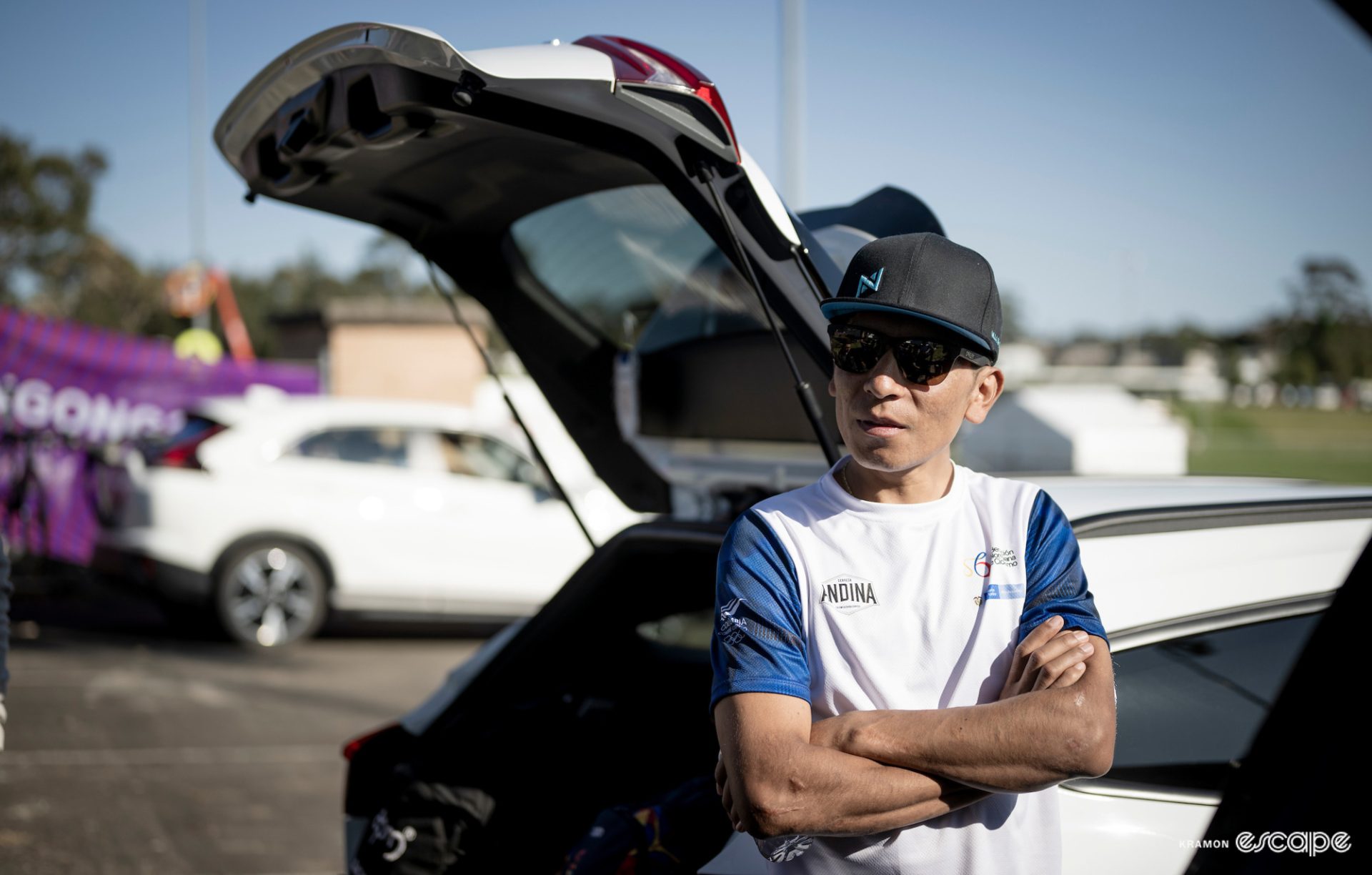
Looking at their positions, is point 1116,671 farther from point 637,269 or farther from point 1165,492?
point 637,269

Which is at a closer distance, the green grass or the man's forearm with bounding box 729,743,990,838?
the man's forearm with bounding box 729,743,990,838

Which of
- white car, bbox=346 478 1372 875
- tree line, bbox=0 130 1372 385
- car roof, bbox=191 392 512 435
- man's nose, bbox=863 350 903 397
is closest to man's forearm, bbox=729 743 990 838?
white car, bbox=346 478 1372 875

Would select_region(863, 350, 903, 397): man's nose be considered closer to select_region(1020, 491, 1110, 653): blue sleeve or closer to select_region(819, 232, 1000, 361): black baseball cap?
select_region(819, 232, 1000, 361): black baseball cap

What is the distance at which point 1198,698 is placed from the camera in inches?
81.5

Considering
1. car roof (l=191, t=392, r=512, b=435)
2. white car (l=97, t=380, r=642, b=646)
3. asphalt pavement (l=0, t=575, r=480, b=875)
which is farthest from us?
car roof (l=191, t=392, r=512, b=435)

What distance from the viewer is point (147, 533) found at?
8531 mm

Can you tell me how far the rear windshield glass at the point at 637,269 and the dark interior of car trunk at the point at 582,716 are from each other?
616mm

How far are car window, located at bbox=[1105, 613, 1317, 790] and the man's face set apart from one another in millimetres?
595

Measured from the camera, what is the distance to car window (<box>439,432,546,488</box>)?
30.3 feet

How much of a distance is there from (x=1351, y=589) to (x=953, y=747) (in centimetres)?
60

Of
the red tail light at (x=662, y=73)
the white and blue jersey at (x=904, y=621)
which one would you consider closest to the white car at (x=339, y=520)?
the red tail light at (x=662, y=73)

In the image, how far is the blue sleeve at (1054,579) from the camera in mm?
1681

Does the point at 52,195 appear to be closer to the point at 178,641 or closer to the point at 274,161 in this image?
the point at 178,641

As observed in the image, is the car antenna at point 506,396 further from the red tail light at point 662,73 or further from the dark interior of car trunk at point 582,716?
the red tail light at point 662,73
